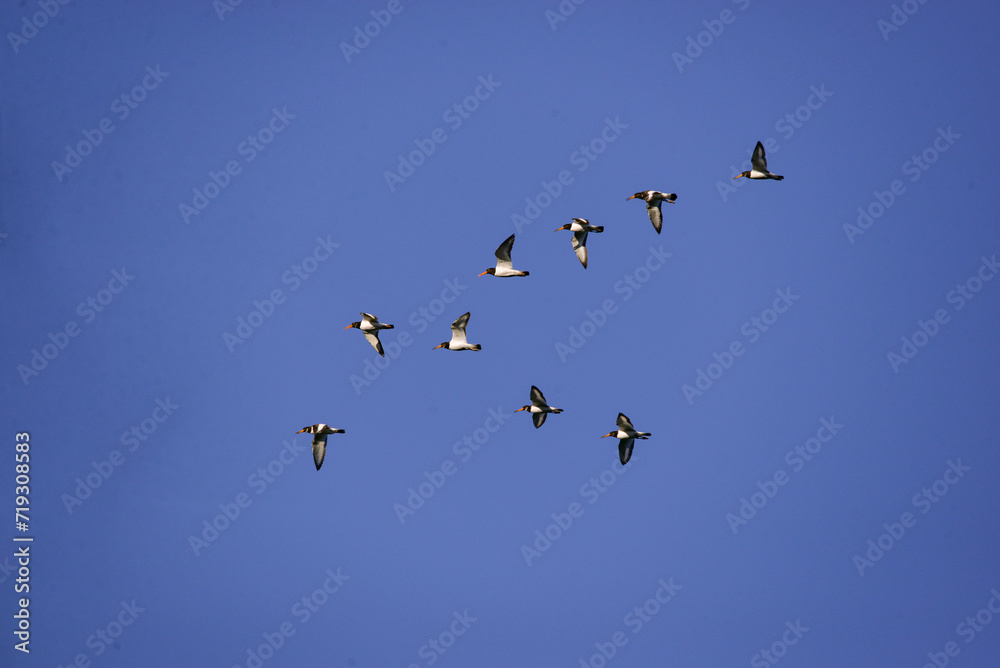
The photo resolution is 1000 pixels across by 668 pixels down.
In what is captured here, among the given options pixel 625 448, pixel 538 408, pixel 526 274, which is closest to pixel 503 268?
pixel 526 274

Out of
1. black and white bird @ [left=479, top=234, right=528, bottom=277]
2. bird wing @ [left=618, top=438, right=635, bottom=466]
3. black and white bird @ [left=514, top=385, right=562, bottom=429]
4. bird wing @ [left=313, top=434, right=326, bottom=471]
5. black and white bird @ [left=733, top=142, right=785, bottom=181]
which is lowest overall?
bird wing @ [left=313, top=434, right=326, bottom=471]

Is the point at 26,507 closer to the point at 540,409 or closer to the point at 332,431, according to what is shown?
the point at 332,431

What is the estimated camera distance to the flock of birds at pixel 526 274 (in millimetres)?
55500

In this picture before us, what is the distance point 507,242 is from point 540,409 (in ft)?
25.0

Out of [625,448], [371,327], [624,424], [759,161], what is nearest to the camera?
[759,161]

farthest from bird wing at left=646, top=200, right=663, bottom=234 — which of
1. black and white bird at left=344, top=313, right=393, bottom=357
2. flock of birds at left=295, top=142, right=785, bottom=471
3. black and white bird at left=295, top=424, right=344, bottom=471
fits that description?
black and white bird at left=295, top=424, right=344, bottom=471

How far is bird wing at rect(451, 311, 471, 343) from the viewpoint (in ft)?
191

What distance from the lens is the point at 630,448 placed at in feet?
189

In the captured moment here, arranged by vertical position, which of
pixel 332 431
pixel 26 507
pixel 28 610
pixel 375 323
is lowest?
pixel 28 610

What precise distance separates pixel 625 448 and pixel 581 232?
968cm

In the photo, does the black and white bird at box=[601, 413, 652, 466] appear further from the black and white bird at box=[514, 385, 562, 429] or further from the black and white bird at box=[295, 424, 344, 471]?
the black and white bird at box=[295, 424, 344, 471]

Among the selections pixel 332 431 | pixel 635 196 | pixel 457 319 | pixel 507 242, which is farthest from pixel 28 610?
pixel 635 196

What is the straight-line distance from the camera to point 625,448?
189 ft

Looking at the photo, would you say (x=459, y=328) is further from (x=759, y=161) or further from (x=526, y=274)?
(x=759, y=161)
